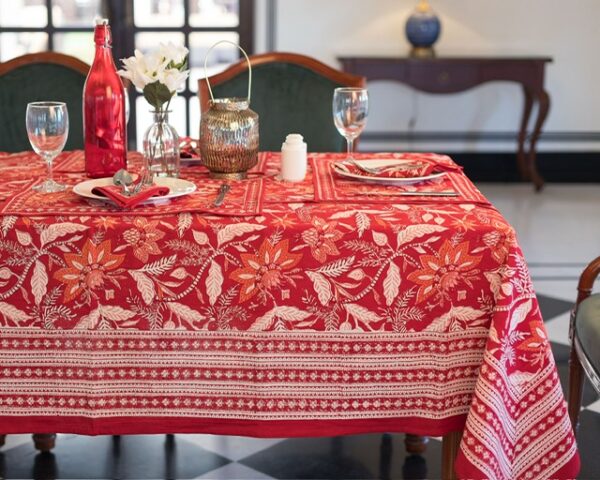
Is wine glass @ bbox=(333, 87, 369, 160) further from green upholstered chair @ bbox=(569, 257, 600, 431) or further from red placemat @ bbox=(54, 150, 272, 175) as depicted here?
green upholstered chair @ bbox=(569, 257, 600, 431)

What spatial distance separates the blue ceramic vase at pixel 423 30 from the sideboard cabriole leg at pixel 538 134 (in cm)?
58

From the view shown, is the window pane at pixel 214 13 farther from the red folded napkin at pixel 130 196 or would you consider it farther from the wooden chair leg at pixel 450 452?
the wooden chair leg at pixel 450 452

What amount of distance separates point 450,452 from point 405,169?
1.70 feet

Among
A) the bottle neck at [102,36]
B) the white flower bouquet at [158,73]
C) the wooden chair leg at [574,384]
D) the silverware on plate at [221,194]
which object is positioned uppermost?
the bottle neck at [102,36]

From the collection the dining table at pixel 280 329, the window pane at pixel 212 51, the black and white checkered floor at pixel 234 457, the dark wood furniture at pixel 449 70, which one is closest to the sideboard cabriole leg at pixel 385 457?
the black and white checkered floor at pixel 234 457

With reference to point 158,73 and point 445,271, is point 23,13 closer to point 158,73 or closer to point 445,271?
point 158,73

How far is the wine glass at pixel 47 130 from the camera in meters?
1.75

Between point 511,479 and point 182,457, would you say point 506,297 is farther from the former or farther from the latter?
point 182,457

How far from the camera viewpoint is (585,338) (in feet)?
6.04

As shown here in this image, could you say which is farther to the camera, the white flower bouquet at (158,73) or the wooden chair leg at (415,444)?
the wooden chair leg at (415,444)

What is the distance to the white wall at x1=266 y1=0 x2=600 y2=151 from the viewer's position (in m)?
5.05

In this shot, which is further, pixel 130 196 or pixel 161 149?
pixel 161 149

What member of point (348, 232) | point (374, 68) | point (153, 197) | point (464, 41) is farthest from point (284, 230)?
point (464, 41)

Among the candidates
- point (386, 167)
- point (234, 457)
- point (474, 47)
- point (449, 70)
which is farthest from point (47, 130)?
point (474, 47)
